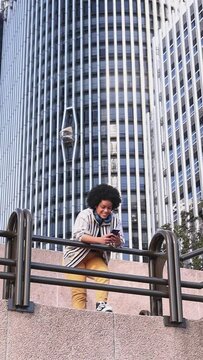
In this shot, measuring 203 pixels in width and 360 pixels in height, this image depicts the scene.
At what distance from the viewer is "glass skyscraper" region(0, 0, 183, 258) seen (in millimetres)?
90500

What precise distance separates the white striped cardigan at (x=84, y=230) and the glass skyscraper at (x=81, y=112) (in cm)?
7913

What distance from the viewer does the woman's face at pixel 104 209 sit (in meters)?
6.23

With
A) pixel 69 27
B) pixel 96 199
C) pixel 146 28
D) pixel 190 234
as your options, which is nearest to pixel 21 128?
pixel 69 27

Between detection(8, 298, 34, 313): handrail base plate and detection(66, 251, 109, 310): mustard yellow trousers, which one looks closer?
detection(8, 298, 34, 313): handrail base plate

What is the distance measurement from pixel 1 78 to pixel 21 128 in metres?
22.0

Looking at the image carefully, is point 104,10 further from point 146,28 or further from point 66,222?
point 66,222

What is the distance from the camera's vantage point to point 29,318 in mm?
4824

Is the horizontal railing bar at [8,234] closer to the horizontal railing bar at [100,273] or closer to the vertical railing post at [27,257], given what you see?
the vertical railing post at [27,257]

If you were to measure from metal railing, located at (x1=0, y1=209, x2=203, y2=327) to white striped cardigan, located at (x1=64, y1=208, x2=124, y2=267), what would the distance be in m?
0.26

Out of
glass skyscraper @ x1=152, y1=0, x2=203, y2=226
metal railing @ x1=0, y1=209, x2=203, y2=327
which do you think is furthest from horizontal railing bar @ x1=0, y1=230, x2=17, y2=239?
glass skyscraper @ x1=152, y1=0, x2=203, y2=226

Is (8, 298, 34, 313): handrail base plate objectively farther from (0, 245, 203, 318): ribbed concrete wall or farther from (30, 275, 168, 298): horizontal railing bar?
(0, 245, 203, 318): ribbed concrete wall

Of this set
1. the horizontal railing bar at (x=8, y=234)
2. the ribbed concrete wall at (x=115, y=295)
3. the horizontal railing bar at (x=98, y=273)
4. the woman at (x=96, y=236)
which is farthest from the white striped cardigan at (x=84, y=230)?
the ribbed concrete wall at (x=115, y=295)

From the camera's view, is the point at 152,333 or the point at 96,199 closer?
the point at 152,333

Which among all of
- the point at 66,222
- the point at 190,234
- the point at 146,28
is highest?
the point at 146,28
